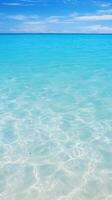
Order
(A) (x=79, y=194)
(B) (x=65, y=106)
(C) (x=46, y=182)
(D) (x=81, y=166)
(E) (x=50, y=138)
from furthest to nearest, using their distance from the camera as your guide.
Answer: (B) (x=65, y=106) → (E) (x=50, y=138) → (D) (x=81, y=166) → (C) (x=46, y=182) → (A) (x=79, y=194)

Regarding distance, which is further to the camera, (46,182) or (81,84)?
(81,84)

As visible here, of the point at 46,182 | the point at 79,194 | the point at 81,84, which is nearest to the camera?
the point at 79,194

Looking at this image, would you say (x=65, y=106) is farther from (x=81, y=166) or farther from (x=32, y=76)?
(x=32, y=76)

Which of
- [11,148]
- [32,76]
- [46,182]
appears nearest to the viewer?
[46,182]

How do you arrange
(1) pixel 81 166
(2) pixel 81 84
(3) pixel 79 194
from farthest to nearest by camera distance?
1. (2) pixel 81 84
2. (1) pixel 81 166
3. (3) pixel 79 194

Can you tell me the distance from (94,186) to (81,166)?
31.9 inches

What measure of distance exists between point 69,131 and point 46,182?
2.67m

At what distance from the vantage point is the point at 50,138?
7723 mm

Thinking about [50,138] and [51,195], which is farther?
[50,138]

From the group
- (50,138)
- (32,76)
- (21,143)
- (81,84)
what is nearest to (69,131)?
(50,138)

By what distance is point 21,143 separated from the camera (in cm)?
743

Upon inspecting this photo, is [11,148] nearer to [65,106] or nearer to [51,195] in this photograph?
[51,195]

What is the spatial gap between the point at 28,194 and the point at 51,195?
1.60 feet

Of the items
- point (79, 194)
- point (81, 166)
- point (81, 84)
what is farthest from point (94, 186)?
point (81, 84)
